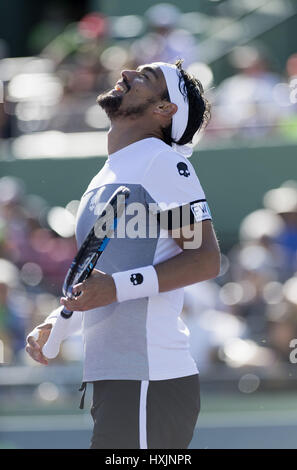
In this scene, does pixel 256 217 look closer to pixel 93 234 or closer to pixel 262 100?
pixel 262 100

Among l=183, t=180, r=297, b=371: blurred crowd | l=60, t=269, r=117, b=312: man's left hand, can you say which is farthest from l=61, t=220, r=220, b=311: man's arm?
l=183, t=180, r=297, b=371: blurred crowd

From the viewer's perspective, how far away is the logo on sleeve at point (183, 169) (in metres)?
3.50

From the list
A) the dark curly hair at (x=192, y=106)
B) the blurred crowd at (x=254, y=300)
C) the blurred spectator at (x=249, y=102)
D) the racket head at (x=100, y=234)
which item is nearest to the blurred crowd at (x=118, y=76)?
A: the blurred spectator at (x=249, y=102)

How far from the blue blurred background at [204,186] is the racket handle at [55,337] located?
2.82 m

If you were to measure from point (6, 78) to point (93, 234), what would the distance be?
8320 mm

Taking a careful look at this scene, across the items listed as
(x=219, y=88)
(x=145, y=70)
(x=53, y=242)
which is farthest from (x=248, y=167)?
(x=145, y=70)

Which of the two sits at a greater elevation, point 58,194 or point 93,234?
point 58,194

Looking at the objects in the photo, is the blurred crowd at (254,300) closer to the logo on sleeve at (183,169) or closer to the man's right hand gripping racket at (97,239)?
the logo on sleeve at (183,169)

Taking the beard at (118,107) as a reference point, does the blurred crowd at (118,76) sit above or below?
above

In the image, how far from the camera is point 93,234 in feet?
11.1

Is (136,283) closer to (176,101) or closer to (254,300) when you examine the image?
(176,101)

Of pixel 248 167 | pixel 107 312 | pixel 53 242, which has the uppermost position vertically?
pixel 248 167

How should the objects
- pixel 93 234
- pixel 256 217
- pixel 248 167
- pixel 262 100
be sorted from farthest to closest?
pixel 248 167, pixel 262 100, pixel 256 217, pixel 93 234

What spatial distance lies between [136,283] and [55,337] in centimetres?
48
